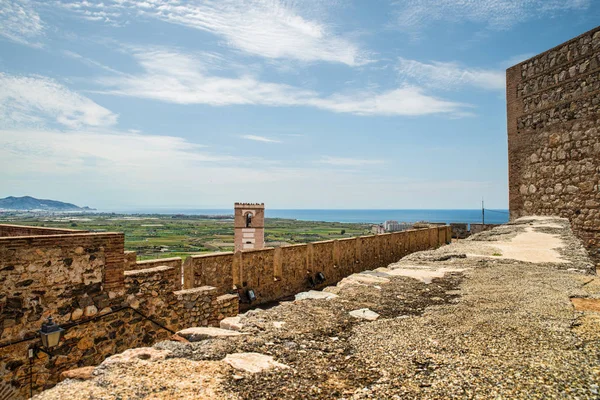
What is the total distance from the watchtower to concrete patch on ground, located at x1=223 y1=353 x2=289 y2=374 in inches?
1159

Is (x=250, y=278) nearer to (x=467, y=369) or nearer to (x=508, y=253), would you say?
(x=508, y=253)

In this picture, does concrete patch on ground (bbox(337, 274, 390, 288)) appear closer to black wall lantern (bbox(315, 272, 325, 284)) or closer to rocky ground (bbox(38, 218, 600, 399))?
rocky ground (bbox(38, 218, 600, 399))

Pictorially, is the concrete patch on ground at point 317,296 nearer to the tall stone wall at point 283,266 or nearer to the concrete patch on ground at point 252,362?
the concrete patch on ground at point 252,362

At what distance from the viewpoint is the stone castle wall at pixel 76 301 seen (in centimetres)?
509

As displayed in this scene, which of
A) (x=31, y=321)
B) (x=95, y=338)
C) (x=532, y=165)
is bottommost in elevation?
(x=95, y=338)

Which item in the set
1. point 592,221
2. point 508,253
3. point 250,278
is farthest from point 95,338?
point 592,221

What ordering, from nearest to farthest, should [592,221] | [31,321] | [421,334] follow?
[421,334], [31,321], [592,221]

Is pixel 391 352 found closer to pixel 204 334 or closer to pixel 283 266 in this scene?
pixel 204 334

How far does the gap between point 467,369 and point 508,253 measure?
18.6ft

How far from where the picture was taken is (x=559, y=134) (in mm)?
10977

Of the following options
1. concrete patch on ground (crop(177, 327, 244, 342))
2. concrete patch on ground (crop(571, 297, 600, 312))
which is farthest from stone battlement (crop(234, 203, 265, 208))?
concrete patch on ground (crop(571, 297, 600, 312))

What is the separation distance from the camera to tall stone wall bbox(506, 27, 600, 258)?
10.1 m

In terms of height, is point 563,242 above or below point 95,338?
above

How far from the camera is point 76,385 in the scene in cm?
244
